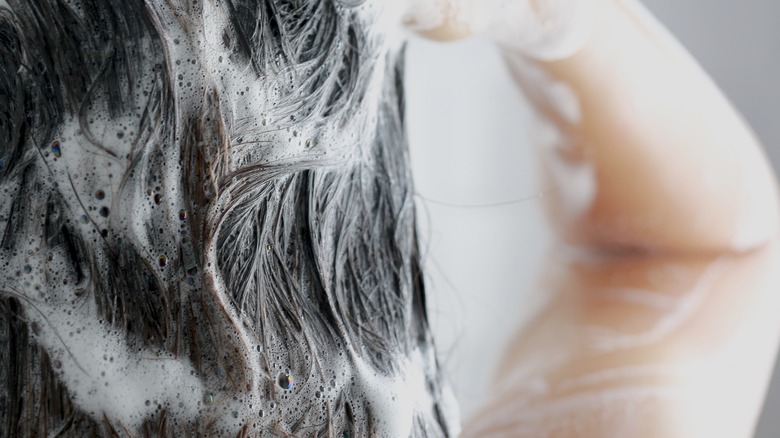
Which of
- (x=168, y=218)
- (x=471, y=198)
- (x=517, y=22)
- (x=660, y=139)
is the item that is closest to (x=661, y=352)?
(x=660, y=139)

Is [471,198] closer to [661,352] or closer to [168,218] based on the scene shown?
[661,352]

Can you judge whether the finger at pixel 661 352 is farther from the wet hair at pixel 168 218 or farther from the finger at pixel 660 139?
the wet hair at pixel 168 218

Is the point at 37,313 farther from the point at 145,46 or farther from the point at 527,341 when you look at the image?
the point at 527,341

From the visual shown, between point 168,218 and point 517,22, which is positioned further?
point 517,22

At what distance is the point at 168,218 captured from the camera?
1.35ft

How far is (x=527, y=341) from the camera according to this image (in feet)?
2.17

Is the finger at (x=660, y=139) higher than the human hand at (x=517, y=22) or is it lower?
lower

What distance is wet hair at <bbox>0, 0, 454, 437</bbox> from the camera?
0.39 metres

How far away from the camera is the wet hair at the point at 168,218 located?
1.28ft

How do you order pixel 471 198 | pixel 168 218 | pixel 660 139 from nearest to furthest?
pixel 168 218, pixel 660 139, pixel 471 198

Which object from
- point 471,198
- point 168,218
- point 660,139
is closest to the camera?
point 168,218

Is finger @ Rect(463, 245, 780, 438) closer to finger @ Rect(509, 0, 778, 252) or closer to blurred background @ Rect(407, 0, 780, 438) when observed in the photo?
finger @ Rect(509, 0, 778, 252)

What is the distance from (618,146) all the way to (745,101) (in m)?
0.34

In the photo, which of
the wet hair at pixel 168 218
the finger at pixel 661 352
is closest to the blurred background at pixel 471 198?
the finger at pixel 661 352
